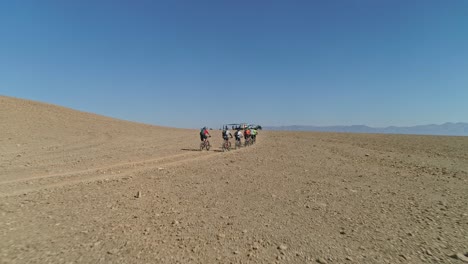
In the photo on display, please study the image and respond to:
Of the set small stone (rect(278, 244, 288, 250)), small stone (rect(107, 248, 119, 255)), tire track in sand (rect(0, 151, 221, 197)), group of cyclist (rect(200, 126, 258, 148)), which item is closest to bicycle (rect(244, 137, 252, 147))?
group of cyclist (rect(200, 126, 258, 148))

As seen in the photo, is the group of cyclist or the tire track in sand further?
the group of cyclist

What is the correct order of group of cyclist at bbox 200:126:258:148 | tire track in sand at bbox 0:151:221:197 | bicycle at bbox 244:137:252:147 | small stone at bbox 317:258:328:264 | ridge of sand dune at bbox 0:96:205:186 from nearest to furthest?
small stone at bbox 317:258:328:264, tire track in sand at bbox 0:151:221:197, ridge of sand dune at bbox 0:96:205:186, group of cyclist at bbox 200:126:258:148, bicycle at bbox 244:137:252:147

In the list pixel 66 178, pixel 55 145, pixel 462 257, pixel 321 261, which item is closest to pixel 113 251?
pixel 321 261

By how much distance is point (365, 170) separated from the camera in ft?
53.0

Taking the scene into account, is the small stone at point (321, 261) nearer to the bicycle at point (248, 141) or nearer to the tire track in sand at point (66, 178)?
the tire track in sand at point (66, 178)

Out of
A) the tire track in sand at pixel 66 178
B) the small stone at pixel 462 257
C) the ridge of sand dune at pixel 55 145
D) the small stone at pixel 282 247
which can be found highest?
the ridge of sand dune at pixel 55 145

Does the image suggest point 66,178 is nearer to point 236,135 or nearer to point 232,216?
point 232,216

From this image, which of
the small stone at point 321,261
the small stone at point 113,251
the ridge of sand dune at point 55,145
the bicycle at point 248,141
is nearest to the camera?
the small stone at point 321,261

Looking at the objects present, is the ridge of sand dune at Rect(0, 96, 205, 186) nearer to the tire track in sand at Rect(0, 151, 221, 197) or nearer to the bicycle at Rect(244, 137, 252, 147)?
the tire track in sand at Rect(0, 151, 221, 197)

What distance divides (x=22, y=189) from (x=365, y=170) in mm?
16626

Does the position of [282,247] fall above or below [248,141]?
below

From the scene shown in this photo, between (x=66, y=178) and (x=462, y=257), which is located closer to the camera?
(x=462, y=257)

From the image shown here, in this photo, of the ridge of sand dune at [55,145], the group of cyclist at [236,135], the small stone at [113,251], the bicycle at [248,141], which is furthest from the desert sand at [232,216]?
the bicycle at [248,141]

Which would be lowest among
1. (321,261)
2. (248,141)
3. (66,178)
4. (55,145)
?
(321,261)
